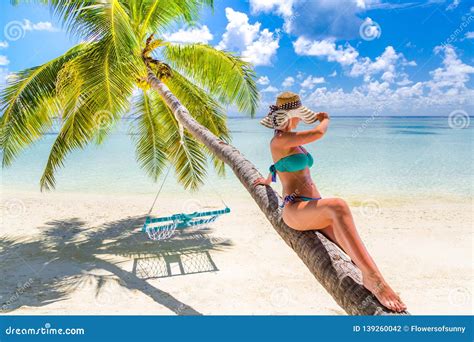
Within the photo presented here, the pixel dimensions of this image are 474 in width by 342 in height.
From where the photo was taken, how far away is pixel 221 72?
749cm

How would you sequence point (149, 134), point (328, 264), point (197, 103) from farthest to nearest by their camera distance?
point (149, 134)
point (197, 103)
point (328, 264)

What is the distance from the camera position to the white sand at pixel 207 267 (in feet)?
18.5

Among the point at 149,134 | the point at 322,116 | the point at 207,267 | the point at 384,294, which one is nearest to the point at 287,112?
the point at 322,116

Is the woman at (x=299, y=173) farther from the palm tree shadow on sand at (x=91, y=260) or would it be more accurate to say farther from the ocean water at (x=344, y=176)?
the ocean water at (x=344, y=176)

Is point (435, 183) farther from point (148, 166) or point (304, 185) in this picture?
point (304, 185)

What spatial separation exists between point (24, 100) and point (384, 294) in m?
6.15

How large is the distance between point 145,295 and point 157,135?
15.9 feet

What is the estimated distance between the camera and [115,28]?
4840 mm

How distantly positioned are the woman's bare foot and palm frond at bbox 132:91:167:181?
23.9 feet

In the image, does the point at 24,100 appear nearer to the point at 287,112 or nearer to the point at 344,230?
the point at 287,112

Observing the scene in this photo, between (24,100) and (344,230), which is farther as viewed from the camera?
(24,100)

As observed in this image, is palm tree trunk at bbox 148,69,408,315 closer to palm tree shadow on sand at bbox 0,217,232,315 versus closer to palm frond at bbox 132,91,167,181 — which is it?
palm tree shadow on sand at bbox 0,217,232,315

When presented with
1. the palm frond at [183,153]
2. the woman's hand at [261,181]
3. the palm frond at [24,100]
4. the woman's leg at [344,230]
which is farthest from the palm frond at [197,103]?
the woman's leg at [344,230]
